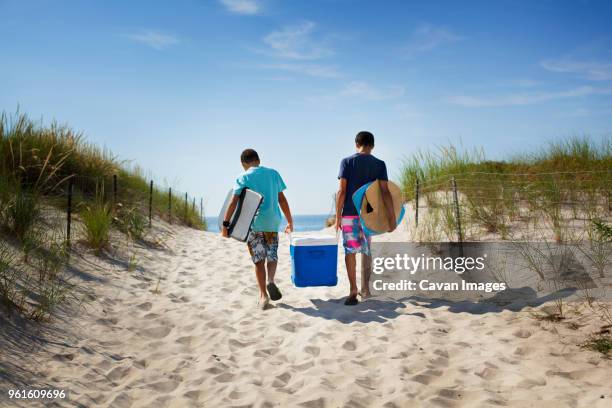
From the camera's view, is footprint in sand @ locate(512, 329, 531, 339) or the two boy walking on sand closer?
footprint in sand @ locate(512, 329, 531, 339)

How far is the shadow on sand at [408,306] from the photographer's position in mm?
5172

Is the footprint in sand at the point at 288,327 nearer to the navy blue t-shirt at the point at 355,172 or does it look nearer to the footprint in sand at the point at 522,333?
the navy blue t-shirt at the point at 355,172

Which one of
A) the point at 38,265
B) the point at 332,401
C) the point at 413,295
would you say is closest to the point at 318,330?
the point at 332,401

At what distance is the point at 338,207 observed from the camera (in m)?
5.32

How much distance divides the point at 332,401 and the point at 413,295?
3132 mm

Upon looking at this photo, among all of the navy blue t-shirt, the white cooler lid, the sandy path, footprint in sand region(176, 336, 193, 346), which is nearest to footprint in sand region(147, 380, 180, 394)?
the sandy path

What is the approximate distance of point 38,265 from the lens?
18.2 ft

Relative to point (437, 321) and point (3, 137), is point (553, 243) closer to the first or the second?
point (437, 321)

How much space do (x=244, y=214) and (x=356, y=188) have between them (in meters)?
1.23

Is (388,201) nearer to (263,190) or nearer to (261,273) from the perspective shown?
(263,190)

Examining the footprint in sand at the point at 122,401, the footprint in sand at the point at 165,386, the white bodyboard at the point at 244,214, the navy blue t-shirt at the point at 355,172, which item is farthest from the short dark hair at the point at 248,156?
the footprint in sand at the point at 122,401

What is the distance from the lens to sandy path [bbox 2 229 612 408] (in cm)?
337

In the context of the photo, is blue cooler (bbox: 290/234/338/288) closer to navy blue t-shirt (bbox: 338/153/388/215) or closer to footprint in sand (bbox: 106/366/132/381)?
navy blue t-shirt (bbox: 338/153/388/215)

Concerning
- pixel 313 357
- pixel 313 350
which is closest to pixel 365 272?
pixel 313 350
